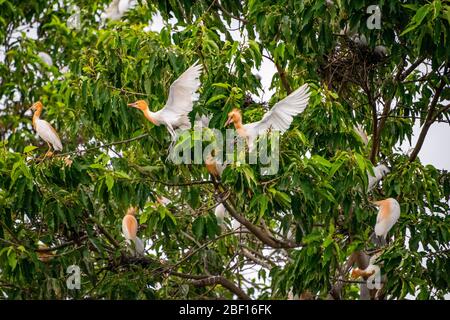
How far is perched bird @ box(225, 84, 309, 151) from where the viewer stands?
6.62m

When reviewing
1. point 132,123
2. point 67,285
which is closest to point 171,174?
point 132,123

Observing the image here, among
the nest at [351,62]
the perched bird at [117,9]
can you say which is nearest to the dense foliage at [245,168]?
the nest at [351,62]

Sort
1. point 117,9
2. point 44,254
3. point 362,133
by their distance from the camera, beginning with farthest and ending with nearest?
point 117,9 → point 362,133 → point 44,254

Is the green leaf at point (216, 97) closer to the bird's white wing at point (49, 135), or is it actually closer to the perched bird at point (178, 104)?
the perched bird at point (178, 104)

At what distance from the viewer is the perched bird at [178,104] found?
6719 mm

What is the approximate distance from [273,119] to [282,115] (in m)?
0.05

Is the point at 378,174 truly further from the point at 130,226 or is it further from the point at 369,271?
the point at 130,226

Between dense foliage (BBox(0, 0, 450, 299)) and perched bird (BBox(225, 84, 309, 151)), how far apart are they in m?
0.09

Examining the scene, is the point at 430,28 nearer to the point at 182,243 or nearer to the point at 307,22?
the point at 307,22

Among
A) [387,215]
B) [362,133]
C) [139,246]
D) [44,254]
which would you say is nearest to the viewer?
[387,215]

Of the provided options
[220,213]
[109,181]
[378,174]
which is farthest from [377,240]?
[109,181]

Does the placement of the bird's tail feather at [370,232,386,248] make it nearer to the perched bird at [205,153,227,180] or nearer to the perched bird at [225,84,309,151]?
the perched bird at [205,153,227,180]

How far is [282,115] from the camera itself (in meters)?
6.65

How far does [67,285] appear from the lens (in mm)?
7297
